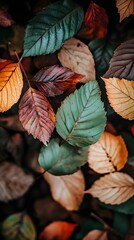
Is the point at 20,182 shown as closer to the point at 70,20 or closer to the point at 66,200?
the point at 66,200

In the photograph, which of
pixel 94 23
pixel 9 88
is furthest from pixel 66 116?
pixel 94 23

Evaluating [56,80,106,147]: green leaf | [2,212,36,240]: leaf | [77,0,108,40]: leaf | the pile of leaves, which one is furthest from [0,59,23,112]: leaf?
[2,212,36,240]: leaf

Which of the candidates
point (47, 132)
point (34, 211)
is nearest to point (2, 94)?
point (47, 132)

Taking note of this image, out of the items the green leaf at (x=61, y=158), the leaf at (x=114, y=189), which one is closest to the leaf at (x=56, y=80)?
the green leaf at (x=61, y=158)

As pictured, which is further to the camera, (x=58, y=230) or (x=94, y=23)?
(x=58, y=230)

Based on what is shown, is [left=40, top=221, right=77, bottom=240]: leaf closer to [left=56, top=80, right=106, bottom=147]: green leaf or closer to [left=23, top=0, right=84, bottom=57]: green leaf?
[left=56, top=80, right=106, bottom=147]: green leaf

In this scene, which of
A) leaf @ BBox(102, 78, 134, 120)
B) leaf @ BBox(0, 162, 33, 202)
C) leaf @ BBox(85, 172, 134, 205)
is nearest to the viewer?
leaf @ BBox(102, 78, 134, 120)

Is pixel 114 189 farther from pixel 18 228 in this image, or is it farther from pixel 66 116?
pixel 18 228

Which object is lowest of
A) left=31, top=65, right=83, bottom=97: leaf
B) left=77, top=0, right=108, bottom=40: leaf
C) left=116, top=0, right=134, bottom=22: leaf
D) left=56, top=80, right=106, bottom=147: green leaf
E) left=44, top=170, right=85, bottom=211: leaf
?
left=44, top=170, right=85, bottom=211: leaf
